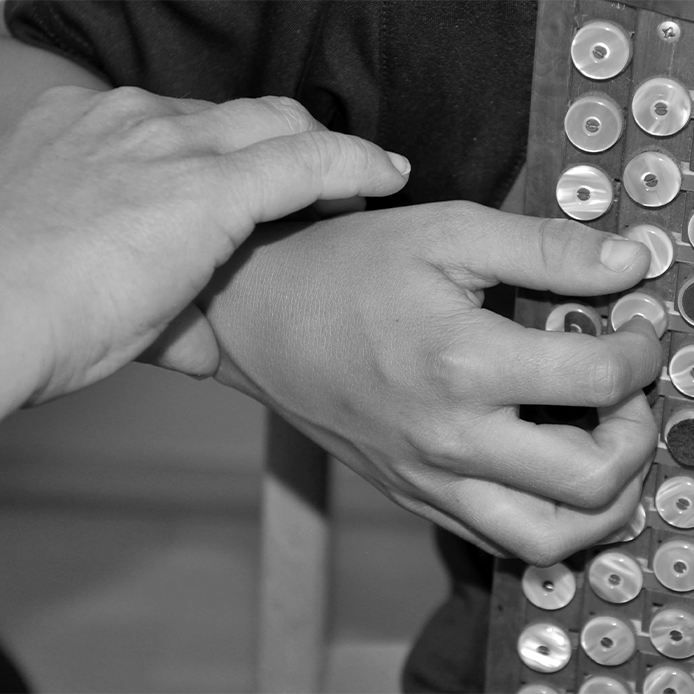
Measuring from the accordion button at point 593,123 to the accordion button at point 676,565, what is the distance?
0.87ft

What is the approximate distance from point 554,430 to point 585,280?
9cm

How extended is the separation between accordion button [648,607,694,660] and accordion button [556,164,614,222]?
27cm

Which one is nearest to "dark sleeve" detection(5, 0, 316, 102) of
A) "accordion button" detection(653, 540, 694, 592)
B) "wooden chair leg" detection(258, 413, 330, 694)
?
"wooden chair leg" detection(258, 413, 330, 694)

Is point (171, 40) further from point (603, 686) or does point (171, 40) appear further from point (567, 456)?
point (603, 686)

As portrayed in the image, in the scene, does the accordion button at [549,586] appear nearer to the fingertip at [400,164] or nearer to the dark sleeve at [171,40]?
the fingertip at [400,164]

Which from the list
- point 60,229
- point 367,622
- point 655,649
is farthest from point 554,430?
point 367,622

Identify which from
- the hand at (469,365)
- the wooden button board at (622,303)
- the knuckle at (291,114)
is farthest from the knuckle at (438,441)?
the knuckle at (291,114)

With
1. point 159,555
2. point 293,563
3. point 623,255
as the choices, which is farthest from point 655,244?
point 159,555

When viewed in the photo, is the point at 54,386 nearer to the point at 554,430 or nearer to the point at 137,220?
the point at 137,220

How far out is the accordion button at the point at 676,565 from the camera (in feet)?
1.94

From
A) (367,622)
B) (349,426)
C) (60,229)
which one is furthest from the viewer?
(367,622)

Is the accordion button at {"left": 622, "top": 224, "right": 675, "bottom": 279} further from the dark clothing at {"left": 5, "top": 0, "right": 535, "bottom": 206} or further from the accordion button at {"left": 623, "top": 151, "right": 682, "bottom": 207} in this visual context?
Answer: the dark clothing at {"left": 5, "top": 0, "right": 535, "bottom": 206}

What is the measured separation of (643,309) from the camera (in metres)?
0.55

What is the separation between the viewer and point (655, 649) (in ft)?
2.03
